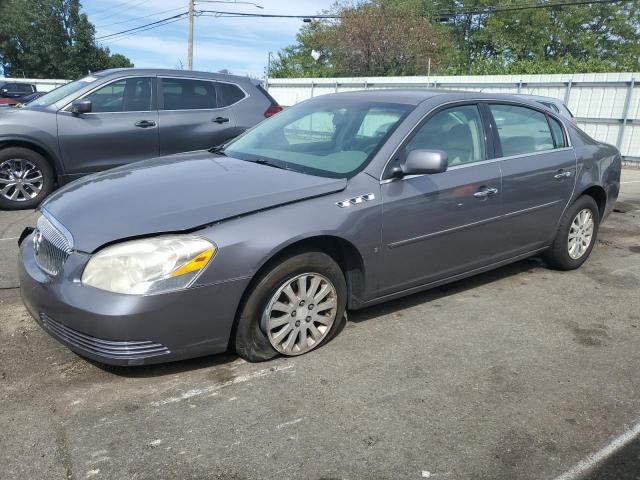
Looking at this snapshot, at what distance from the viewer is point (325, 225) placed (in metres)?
3.32

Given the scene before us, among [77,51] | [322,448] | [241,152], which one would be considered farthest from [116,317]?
[77,51]

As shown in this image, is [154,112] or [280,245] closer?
[280,245]

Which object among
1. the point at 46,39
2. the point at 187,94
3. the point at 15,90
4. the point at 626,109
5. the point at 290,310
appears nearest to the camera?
the point at 290,310

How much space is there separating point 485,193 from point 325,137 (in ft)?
4.07

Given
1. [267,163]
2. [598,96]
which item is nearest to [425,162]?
[267,163]

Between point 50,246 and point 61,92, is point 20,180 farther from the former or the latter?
point 50,246

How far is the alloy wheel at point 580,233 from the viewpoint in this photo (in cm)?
518

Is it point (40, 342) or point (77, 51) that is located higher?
point (77, 51)

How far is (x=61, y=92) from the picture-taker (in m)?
7.25

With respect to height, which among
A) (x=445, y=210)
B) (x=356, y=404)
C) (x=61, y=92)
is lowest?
(x=356, y=404)

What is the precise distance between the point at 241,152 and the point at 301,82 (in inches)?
711

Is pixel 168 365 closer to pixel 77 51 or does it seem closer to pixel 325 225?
pixel 325 225

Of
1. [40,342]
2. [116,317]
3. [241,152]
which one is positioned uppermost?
[241,152]

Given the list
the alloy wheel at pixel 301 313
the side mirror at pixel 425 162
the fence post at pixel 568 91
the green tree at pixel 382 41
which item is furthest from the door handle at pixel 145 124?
the green tree at pixel 382 41
